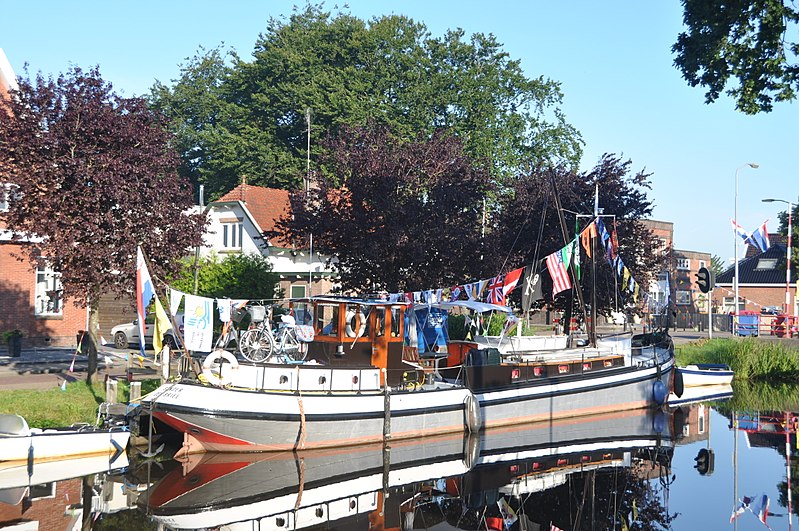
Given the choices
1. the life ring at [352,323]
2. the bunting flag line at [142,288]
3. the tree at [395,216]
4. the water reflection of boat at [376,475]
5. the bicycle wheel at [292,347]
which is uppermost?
the tree at [395,216]

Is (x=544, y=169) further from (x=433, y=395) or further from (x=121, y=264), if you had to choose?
(x=121, y=264)

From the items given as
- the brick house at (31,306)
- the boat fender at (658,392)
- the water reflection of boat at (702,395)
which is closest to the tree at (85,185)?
the brick house at (31,306)

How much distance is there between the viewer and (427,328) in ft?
87.0

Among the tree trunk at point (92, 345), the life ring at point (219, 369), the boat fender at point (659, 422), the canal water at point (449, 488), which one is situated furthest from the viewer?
the boat fender at point (659, 422)

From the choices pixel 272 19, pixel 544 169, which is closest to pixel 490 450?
pixel 544 169

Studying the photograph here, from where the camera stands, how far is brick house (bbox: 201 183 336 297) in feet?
147

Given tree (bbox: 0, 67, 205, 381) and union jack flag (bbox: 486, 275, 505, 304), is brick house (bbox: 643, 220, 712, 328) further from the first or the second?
tree (bbox: 0, 67, 205, 381)

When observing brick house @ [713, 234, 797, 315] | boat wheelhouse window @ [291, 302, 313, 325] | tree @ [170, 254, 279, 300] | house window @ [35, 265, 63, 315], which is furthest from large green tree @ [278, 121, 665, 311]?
brick house @ [713, 234, 797, 315]

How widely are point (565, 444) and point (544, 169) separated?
59.9 ft

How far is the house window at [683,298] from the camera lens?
3007 inches

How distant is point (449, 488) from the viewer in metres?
18.0

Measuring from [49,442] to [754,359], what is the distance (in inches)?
1172

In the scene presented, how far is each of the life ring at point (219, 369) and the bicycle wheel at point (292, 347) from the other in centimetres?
261

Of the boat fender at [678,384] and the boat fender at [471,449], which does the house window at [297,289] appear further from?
the boat fender at [471,449]
